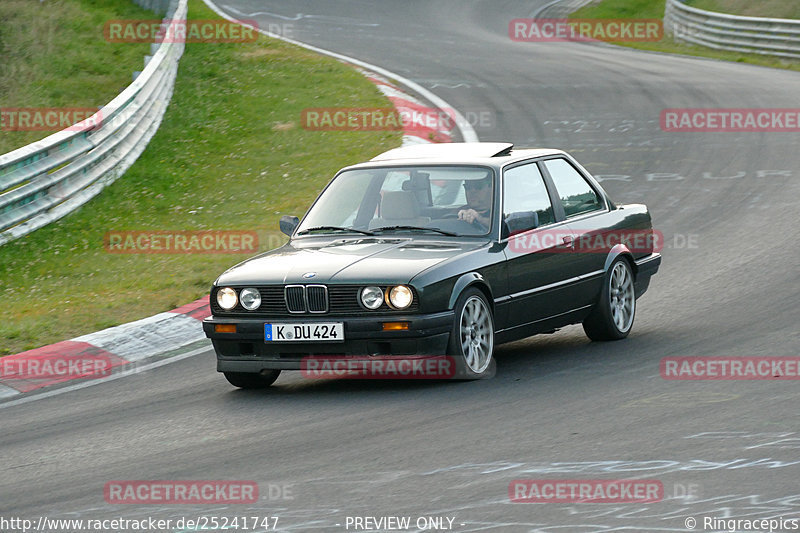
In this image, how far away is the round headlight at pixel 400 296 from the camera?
25.8ft

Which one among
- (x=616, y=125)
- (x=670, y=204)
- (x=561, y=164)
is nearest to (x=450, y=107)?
(x=616, y=125)

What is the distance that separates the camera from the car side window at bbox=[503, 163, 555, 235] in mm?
8695

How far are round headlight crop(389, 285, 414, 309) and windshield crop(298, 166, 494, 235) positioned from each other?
0.95 meters

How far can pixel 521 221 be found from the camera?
28.4 feet

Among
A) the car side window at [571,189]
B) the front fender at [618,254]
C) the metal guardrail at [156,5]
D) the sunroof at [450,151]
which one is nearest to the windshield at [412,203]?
the sunroof at [450,151]

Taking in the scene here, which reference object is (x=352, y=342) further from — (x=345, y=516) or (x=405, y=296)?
(x=345, y=516)

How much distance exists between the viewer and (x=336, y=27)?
3425cm

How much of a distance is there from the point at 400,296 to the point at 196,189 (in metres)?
9.05

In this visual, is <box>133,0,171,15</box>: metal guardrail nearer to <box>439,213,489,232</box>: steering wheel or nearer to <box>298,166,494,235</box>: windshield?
<box>298,166,494,235</box>: windshield

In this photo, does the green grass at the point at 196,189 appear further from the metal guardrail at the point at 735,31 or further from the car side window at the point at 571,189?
the metal guardrail at the point at 735,31

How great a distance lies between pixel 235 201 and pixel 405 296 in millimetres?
8125

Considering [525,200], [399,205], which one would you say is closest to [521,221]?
[525,200]

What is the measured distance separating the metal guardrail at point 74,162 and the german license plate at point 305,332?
6572mm

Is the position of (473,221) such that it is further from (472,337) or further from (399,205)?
(472,337)
